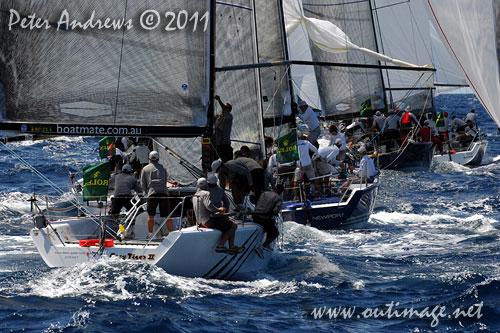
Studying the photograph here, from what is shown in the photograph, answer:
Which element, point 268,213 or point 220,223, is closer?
point 220,223

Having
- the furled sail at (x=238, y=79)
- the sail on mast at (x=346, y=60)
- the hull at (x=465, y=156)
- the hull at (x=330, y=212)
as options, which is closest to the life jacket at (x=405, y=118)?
the hull at (x=465, y=156)

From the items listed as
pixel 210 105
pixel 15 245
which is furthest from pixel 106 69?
pixel 15 245

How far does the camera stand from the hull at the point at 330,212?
687 inches

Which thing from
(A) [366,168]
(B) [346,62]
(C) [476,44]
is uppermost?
(B) [346,62]

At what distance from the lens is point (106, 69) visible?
→ 531 inches

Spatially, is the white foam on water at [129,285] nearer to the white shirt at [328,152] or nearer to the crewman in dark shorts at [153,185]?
the crewman in dark shorts at [153,185]

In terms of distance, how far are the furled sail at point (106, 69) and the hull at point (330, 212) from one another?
15.3ft

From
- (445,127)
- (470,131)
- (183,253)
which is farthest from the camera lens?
(445,127)

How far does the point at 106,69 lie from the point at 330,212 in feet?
21.4

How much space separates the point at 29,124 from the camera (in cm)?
1308

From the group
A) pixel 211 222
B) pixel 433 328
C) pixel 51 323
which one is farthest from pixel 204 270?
pixel 433 328

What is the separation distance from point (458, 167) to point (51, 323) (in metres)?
23.7

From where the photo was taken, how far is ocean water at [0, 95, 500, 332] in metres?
9.91

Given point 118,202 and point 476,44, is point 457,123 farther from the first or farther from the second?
point 476,44
